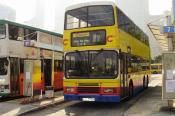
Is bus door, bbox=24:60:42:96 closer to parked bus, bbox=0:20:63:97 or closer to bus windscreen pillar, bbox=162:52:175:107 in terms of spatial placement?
parked bus, bbox=0:20:63:97

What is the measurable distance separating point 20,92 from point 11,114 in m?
5.87

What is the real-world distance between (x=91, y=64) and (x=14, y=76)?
5.85 meters

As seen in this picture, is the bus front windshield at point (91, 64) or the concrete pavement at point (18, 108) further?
the bus front windshield at point (91, 64)

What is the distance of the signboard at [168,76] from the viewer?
42.6ft

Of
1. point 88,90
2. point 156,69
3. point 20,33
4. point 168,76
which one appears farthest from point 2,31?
point 156,69

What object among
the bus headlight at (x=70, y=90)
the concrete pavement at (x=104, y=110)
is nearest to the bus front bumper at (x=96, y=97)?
the bus headlight at (x=70, y=90)

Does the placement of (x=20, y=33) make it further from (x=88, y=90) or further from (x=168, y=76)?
(x=168, y=76)

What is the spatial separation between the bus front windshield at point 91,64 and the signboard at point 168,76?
2052 mm

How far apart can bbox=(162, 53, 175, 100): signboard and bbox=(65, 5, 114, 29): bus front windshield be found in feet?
9.08

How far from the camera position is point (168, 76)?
13.0 meters

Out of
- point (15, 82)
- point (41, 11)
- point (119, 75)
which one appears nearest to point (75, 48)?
point (119, 75)

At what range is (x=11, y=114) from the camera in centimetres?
1306

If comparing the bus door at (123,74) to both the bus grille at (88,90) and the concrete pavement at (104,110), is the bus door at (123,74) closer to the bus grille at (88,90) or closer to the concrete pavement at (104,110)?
the concrete pavement at (104,110)

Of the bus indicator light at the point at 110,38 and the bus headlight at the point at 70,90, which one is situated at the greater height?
the bus indicator light at the point at 110,38
